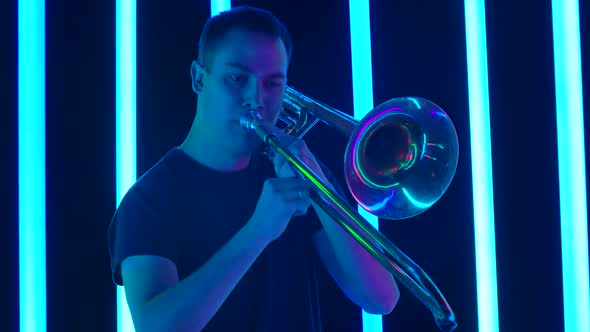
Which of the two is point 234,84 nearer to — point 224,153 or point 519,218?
point 224,153

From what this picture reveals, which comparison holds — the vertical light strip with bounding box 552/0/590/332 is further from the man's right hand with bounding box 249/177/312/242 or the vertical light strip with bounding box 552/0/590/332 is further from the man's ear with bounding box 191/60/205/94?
the man's ear with bounding box 191/60/205/94

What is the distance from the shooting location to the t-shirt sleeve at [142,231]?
1164mm

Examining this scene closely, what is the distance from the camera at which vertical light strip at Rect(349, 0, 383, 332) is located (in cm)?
193

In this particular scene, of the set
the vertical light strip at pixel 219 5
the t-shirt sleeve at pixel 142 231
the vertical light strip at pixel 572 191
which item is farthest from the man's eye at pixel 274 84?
the vertical light strip at pixel 572 191

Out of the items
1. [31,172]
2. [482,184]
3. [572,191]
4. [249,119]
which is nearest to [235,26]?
[249,119]

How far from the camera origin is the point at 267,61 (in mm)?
1278

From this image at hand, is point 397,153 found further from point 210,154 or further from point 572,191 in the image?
point 572,191

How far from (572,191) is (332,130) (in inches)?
45.9

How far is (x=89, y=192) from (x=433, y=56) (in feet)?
5.04

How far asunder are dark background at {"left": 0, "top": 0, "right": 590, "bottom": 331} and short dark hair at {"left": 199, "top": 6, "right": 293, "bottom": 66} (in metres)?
0.49

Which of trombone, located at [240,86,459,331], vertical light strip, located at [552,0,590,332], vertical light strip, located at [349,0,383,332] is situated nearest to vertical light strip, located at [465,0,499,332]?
vertical light strip, located at [552,0,590,332]

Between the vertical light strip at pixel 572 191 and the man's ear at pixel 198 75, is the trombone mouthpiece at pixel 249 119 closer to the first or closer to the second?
→ the man's ear at pixel 198 75

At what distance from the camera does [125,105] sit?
177 cm
